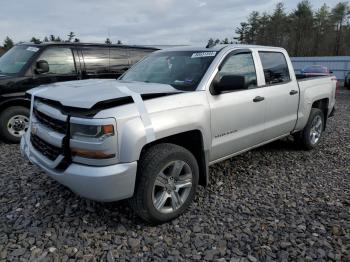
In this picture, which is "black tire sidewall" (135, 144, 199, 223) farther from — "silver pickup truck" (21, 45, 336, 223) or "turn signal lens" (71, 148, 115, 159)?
"turn signal lens" (71, 148, 115, 159)

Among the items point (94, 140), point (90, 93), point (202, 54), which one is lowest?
point (94, 140)

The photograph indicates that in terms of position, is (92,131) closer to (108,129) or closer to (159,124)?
(108,129)

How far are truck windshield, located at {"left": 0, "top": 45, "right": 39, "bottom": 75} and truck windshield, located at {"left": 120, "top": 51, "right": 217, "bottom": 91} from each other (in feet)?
9.09

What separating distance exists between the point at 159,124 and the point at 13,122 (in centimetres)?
415

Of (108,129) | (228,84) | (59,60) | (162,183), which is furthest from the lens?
(59,60)

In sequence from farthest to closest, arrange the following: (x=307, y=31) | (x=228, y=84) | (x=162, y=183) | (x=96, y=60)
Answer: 1. (x=307, y=31)
2. (x=96, y=60)
3. (x=228, y=84)
4. (x=162, y=183)

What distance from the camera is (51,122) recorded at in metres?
3.14

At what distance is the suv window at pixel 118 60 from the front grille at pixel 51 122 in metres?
3.85

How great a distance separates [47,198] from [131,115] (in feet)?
5.62

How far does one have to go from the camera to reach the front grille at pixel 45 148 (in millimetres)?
3033

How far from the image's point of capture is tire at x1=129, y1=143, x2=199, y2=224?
294cm

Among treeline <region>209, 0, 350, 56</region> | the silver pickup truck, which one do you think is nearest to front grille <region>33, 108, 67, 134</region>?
the silver pickup truck

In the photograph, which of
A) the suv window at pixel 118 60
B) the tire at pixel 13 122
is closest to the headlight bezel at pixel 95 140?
the tire at pixel 13 122

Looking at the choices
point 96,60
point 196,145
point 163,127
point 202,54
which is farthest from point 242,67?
point 96,60
